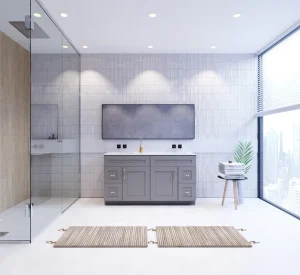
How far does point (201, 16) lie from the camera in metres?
4.05

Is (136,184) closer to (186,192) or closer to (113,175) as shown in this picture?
(113,175)

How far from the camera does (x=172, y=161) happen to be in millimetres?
5172

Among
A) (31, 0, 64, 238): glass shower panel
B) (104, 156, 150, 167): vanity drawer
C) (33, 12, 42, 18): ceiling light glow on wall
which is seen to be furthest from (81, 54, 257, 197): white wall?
(33, 12, 42, 18): ceiling light glow on wall

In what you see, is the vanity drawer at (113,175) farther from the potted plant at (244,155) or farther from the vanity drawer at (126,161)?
the potted plant at (244,155)

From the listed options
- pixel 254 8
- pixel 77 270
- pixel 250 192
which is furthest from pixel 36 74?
pixel 250 192

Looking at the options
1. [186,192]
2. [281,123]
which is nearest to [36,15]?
[186,192]

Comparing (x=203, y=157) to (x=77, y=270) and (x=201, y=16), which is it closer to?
(x=201, y=16)

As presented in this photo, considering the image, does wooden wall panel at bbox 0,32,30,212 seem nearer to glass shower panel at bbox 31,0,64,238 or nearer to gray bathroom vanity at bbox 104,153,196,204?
glass shower panel at bbox 31,0,64,238

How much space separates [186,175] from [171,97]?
1647mm

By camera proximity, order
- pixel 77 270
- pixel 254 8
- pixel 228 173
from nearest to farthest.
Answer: pixel 77 270 < pixel 254 8 < pixel 228 173

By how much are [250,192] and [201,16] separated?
364 centimetres

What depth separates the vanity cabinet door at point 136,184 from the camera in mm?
5148

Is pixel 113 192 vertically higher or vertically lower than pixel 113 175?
lower

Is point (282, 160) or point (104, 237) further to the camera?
point (282, 160)
